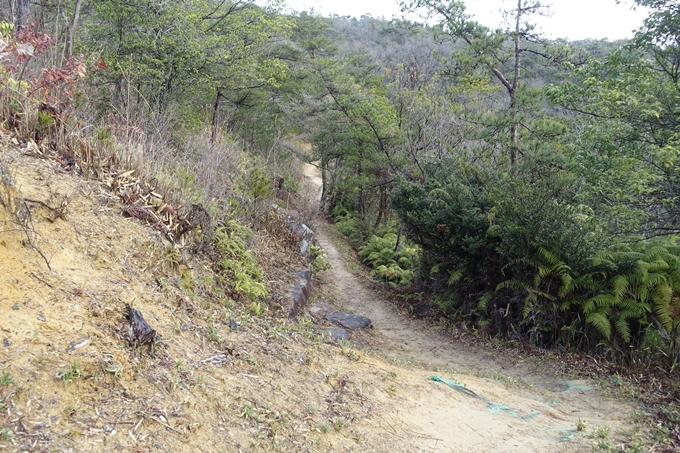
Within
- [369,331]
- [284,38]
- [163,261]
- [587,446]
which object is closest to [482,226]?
[369,331]

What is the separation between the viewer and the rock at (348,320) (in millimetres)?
9494

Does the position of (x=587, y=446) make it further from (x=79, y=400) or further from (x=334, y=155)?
(x=334, y=155)

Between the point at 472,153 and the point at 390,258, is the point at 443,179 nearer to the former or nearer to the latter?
the point at 472,153

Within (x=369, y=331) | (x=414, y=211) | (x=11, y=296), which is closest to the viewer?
(x=11, y=296)

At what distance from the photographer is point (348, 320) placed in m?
9.77

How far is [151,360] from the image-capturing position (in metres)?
3.65

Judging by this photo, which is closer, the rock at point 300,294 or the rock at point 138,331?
the rock at point 138,331

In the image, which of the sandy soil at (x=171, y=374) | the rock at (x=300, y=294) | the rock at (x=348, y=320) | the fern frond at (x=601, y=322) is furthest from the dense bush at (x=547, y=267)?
the rock at (x=300, y=294)

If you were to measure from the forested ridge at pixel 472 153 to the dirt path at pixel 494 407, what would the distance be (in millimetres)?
1205

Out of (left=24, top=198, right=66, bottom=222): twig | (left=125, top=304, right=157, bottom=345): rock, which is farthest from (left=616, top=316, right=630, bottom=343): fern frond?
(left=24, top=198, right=66, bottom=222): twig

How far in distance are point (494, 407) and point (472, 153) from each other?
28.6 feet

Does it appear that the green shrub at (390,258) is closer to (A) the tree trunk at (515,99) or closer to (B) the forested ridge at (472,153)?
(B) the forested ridge at (472,153)

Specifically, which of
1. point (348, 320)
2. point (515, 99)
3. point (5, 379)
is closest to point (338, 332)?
point (348, 320)

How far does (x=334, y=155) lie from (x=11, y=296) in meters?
18.0
